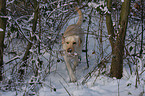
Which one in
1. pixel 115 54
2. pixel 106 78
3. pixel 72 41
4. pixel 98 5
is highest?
pixel 98 5

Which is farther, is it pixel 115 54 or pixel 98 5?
pixel 115 54

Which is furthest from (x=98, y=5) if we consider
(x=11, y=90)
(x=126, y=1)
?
(x=11, y=90)

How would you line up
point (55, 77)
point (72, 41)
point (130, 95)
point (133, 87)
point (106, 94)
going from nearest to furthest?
point (130, 95), point (106, 94), point (133, 87), point (55, 77), point (72, 41)

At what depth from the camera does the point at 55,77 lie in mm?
4016

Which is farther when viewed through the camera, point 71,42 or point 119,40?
point 71,42

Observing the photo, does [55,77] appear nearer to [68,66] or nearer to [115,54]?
[68,66]

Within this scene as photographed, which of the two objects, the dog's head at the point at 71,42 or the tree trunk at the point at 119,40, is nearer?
the tree trunk at the point at 119,40

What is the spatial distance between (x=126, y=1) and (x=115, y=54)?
2.99ft

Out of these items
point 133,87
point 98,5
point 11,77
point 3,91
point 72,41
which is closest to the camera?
point 133,87

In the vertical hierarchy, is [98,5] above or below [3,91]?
above

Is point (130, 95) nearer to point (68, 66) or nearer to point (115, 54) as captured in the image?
point (115, 54)

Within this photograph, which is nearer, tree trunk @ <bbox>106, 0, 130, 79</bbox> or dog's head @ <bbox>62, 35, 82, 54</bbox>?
tree trunk @ <bbox>106, 0, 130, 79</bbox>

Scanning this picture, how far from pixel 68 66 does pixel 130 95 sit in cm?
225

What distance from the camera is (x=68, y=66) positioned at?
4.15 m
